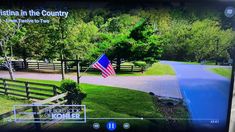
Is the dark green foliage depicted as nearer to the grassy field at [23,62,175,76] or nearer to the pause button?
the grassy field at [23,62,175,76]

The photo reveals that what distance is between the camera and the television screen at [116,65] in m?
1.89

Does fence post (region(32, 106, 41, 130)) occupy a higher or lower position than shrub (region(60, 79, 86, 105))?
lower

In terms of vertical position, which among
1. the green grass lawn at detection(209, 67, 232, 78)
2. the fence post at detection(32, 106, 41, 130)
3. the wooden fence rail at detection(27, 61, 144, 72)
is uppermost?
the wooden fence rail at detection(27, 61, 144, 72)

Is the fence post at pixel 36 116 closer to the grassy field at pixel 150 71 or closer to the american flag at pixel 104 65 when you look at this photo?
the grassy field at pixel 150 71

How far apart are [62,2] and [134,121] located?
30.4 inches

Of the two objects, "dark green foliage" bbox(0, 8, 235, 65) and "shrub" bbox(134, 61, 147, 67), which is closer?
"dark green foliage" bbox(0, 8, 235, 65)

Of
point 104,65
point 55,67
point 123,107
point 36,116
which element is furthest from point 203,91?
point 36,116

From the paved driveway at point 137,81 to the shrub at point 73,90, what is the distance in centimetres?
4

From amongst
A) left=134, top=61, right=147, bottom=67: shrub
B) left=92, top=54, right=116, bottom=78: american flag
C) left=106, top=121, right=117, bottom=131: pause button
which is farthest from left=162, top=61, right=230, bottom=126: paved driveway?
left=106, top=121, right=117, bottom=131: pause button

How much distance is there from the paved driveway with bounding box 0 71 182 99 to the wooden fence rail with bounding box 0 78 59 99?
4cm

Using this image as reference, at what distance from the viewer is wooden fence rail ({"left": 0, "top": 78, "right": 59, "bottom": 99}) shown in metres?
2.03

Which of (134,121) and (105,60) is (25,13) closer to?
(105,60)

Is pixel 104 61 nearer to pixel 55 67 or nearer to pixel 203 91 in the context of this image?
pixel 55 67

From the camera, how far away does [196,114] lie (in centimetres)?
209
